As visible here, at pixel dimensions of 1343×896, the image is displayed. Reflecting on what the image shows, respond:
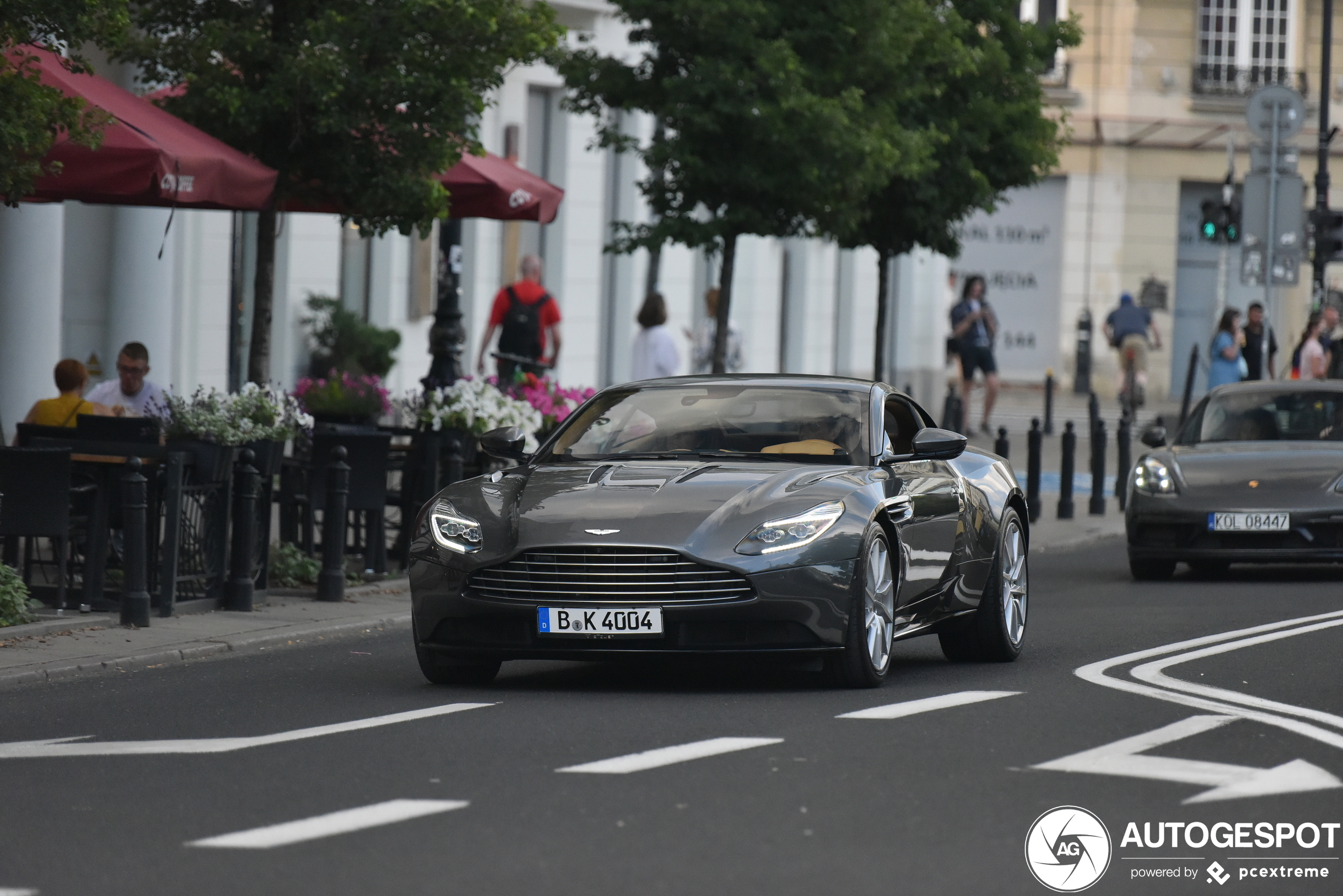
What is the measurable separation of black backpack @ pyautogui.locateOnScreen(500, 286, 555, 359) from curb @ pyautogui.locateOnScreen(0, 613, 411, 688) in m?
9.22

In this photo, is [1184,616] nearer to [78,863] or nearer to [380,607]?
[380,607]

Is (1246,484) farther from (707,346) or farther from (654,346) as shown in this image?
(707,346)

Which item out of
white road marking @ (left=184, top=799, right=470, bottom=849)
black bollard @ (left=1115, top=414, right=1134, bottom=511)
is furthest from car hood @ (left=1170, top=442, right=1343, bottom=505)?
white road marking @ (left=184, top=799, right=470, bottom=849)

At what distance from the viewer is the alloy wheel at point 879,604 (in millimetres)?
9750

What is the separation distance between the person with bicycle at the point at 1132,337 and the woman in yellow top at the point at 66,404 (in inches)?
1005

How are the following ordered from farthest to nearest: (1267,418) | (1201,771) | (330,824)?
(1267,418) < (1201,771) < (330,824)

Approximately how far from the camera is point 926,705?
30.7 ft

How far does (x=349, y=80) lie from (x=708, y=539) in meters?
6.02

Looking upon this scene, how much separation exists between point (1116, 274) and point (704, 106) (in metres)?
31.3

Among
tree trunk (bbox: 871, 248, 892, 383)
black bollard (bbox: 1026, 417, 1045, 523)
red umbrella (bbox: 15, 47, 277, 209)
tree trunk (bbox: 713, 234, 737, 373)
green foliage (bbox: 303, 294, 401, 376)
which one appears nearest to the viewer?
red umbrella (bbox: 15, 47, 277, 209)

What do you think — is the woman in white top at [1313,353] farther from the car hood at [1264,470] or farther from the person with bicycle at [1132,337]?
the car hood at [1264,470]

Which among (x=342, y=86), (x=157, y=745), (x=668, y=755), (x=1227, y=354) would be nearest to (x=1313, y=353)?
(x=1227, y=354)

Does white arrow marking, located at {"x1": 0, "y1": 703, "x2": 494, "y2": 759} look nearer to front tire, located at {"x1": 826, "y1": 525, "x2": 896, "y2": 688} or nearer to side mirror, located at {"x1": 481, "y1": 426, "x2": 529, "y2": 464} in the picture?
front tire, located at {"x1": 826, "y1": 525, "x2": 896, "y2": 688}

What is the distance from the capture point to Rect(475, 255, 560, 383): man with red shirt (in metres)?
22.2
